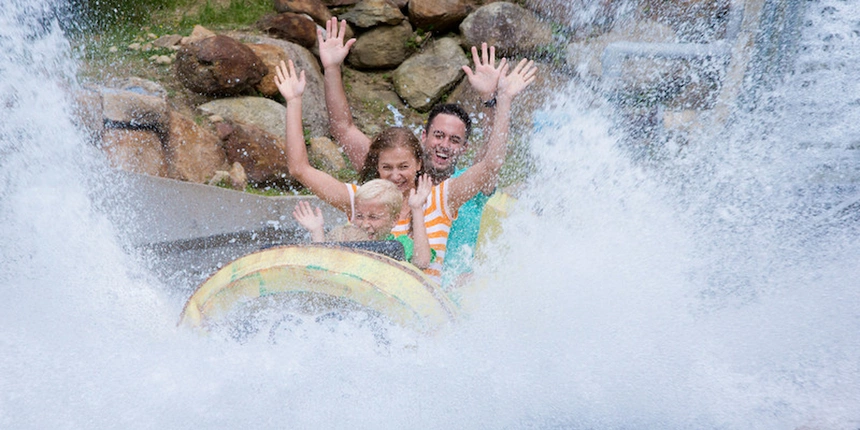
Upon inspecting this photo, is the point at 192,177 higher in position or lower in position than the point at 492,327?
higher

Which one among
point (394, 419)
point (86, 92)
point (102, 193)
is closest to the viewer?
point (394, 419)

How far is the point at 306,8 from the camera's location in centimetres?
640

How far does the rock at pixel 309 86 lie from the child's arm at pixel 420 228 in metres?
3.61

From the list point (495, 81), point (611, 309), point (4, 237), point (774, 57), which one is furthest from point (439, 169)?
point (774, 57)

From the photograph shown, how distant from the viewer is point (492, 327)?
2133 millimetres

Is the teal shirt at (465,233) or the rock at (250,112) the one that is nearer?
the teal shirt at (465,233)

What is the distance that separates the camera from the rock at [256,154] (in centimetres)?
519

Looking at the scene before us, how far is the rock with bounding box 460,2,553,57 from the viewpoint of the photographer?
6.64m

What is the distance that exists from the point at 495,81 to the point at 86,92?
258cm

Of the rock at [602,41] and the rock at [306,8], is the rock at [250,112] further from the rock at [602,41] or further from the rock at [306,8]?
the rock at [602,41]

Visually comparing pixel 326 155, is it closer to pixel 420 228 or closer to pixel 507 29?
pixel 507 29

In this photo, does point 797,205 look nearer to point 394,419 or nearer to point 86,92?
point 394,419

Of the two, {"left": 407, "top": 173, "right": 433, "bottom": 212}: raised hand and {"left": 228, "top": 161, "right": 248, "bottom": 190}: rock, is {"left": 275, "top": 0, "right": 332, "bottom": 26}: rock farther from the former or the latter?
{"left": 407, "top": 173, "right": 433, "bottom": 212}: raised hand

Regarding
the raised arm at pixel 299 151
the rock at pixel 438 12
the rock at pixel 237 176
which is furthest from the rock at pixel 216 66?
the raised arm at pixel 299 151
